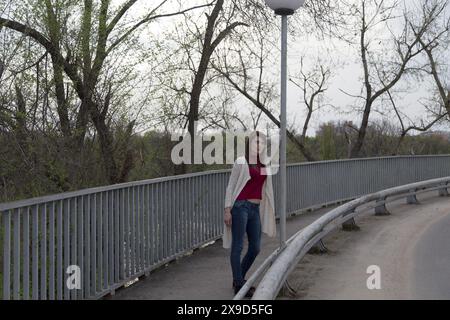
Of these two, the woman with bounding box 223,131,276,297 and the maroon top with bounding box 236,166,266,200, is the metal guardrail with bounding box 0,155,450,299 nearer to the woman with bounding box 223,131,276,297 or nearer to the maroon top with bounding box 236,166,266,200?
the woman with bounding box 223,131,276,297

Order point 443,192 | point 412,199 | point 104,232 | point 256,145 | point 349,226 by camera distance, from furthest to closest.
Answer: point 443,192 → point 412,199 → point 349,226 → point 256,145 → point 104,232

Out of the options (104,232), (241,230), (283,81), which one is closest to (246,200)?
(241,230)

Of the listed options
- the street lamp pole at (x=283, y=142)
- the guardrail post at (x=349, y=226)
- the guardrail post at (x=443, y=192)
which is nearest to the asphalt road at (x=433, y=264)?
the guardrail post at (x=349, y=226)

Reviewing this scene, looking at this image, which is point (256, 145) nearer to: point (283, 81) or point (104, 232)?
point (283, 81)

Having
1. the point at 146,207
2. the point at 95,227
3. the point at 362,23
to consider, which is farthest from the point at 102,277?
the point at 362,23

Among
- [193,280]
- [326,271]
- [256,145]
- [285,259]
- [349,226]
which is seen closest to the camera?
[285,259]

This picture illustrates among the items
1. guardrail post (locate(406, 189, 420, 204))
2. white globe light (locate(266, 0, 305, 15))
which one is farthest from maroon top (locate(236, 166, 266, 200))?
guardrail post (locate(406, 189, 420, 204))

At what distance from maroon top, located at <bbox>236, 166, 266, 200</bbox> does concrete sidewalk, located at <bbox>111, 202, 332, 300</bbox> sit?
3.57ft

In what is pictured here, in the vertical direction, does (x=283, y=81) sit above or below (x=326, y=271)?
above

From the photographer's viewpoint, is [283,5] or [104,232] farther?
[283,5]

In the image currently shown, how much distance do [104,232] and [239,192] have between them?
1455 millimetres

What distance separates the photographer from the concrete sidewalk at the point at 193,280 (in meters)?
6.92

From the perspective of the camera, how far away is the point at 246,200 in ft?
22.0
